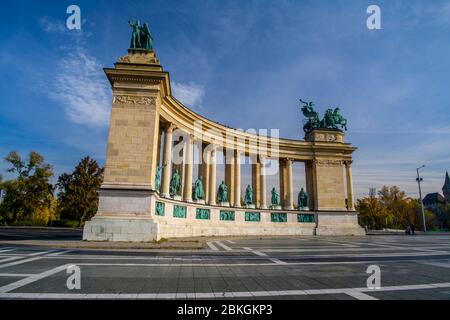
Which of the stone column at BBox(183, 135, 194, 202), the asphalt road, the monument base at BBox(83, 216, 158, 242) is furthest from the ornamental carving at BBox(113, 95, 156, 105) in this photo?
the asphalt road

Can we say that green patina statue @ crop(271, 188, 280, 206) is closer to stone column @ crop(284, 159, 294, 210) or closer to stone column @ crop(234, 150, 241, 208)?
stone column @ crop(284, 159, 294, 210)

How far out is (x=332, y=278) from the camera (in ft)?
28.9

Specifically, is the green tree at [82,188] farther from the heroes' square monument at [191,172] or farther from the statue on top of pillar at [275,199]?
the statue on top of pillar at [275,199]

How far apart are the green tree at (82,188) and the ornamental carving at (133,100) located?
34123mm

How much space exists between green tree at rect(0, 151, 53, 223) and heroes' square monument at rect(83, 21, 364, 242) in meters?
44.4

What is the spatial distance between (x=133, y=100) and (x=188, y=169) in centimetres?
1065

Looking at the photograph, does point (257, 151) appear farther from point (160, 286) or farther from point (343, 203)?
point (160, 286)

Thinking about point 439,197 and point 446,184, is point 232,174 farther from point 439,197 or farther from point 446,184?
point 446,184

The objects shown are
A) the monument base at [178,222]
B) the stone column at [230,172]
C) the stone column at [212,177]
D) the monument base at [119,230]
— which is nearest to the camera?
the monument base at [119,230]

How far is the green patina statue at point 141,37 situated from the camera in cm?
2606

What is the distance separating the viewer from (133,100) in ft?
78.4

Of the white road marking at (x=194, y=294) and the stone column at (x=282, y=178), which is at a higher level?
the stone column at (x=282, y=178)

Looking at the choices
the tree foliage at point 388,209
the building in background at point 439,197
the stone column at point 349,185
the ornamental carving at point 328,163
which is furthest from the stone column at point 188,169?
the building in background at point 439,197
